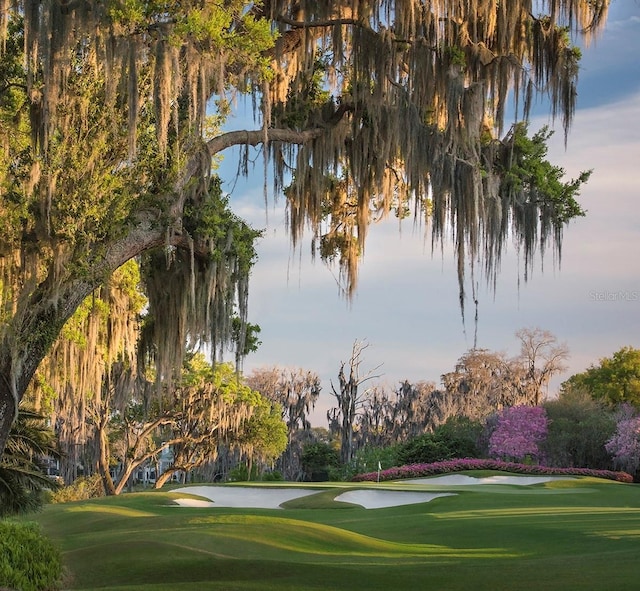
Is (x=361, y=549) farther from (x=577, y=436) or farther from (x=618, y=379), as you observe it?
(x=618, y=379)

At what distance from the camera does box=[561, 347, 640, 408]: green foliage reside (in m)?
53.9

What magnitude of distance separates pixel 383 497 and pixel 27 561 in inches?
600

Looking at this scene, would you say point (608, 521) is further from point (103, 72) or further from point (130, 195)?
point (103, 72)

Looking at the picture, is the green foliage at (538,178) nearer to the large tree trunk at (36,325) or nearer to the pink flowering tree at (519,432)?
the large tree trunk at (36,325)

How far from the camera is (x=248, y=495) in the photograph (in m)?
25.1

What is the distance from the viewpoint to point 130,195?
1012 centimetres

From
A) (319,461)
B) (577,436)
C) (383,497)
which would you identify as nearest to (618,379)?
(577,436)

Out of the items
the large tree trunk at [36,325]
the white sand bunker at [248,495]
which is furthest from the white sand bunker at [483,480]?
the large tree trunk at [36,325]

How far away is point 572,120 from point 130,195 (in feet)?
20.8

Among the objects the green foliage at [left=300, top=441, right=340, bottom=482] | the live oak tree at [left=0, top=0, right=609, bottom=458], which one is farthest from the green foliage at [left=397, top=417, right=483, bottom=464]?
the live oak tree at [left=0, top=0, right=609, bottom=458]

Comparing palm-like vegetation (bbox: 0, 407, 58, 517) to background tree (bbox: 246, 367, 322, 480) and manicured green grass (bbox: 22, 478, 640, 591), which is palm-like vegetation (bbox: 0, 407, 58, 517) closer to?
manicured green grass (bbox: 22, 478, 640, 591)

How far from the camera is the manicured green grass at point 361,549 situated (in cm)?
878

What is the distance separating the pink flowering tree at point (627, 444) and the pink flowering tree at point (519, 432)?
3442 mm

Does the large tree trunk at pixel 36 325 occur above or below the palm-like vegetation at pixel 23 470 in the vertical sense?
above
